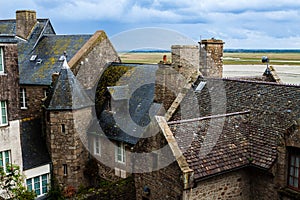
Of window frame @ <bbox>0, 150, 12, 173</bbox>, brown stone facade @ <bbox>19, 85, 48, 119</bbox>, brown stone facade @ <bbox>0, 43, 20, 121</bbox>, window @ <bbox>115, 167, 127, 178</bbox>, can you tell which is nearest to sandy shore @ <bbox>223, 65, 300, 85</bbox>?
brown stone facade @ <bbox>19, 85, 48, 119</bbox>

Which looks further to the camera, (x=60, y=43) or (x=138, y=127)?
(x=60, y=43)

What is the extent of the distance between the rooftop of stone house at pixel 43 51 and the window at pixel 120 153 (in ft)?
31.6

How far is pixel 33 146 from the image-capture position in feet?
71.1

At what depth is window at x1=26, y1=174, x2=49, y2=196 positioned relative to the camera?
68.1 feet

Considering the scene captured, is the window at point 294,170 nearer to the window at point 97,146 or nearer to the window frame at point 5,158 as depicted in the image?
the window at point 97,146

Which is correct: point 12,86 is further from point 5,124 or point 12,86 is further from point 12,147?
point 12,147

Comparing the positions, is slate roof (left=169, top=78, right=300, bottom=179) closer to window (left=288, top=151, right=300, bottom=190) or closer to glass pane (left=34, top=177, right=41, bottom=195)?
window (left=288, top=151, right=300, bottom=190)

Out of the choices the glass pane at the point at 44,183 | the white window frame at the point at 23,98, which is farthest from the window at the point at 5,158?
the white window frame at the point at 23,98

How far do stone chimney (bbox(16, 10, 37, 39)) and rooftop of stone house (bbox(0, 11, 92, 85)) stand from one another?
417mm

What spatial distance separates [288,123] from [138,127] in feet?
28.7

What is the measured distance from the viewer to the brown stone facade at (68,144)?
824 inches

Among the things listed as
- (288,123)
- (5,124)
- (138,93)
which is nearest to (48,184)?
(5,124)

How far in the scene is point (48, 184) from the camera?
2156cm

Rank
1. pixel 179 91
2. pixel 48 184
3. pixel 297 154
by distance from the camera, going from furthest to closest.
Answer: pixel 48 184, pixel 179 91, pixel 297 154
